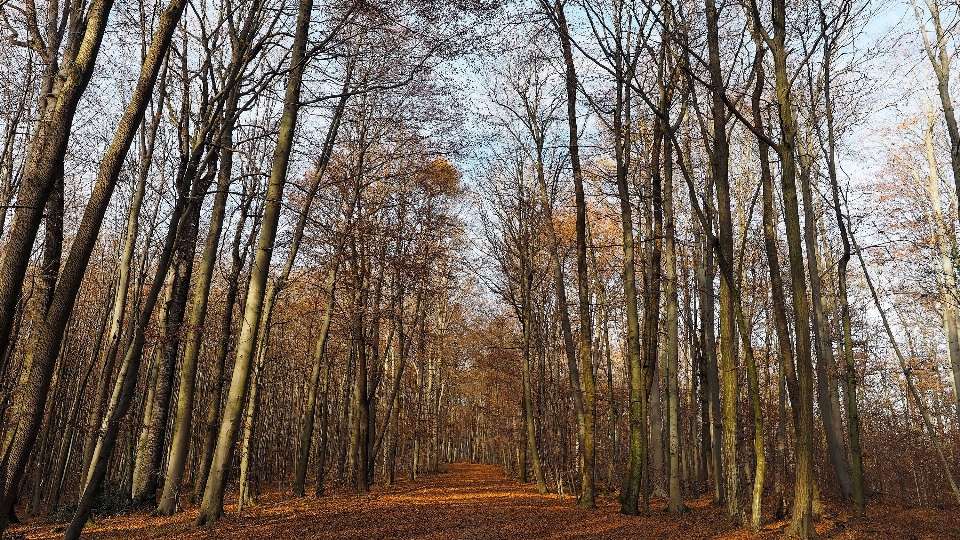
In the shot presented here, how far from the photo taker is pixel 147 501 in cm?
1256

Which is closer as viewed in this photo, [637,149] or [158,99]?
[158,99]

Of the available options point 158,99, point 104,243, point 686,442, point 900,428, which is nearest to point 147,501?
point 158,99

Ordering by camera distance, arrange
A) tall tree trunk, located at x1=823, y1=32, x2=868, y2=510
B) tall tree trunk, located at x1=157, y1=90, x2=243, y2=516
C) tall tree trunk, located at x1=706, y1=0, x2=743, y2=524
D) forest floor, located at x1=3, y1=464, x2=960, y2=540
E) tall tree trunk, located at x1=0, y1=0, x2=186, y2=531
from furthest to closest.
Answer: tall tree trunk, located at x1=823, y1=32, x2=868, y2=510, tall tree trunk, located at x1=157, y1=90, x2=243, y2=516, tall tree trunk, located at x1=706, y1=0, x2=743, y2=524, forest floor, located at x1=3, y1=464, x2=960, y2=540, tall tree trunk, located at x1=0, y1=0, x2=186, y2=531

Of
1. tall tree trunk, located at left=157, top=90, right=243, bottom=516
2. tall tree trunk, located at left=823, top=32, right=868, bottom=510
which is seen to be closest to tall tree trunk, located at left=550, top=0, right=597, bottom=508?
tall tree trunk, located at left=823, top=32, right=868, bottom=510

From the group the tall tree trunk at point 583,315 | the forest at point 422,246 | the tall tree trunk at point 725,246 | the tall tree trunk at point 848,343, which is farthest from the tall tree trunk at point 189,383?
the tall tree trunk at point 848,343

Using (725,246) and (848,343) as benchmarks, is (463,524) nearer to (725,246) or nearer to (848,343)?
(725,246)

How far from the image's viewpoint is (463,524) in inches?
392

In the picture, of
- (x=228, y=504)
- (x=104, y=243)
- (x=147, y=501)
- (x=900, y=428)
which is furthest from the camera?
(x=900, y=428)

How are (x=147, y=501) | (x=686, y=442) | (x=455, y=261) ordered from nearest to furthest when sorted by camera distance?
(x=147, y=501), (x=455, y=261), (x=686, y=442)

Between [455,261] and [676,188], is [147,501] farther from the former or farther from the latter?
[676,188]

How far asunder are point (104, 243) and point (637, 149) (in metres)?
19.9

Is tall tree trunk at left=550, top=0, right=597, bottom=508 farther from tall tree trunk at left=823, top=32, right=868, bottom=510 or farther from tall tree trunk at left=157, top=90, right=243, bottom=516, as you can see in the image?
tall tree trunk at left=157, top=90, right=243, bottom=516

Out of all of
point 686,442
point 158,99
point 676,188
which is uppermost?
point 676,188

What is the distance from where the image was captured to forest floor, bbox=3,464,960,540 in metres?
8.73
